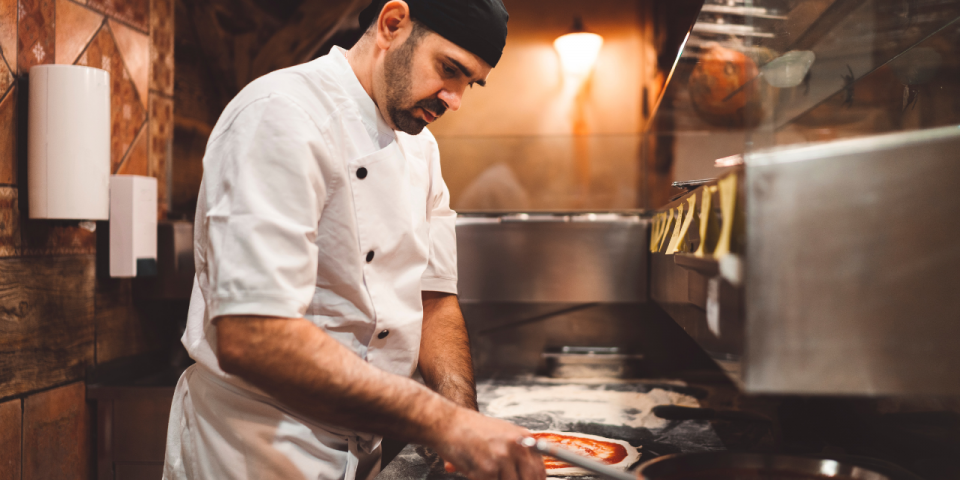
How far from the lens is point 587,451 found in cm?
132

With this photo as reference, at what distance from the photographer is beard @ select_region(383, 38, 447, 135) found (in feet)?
3.54

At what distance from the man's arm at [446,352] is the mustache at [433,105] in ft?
1.68

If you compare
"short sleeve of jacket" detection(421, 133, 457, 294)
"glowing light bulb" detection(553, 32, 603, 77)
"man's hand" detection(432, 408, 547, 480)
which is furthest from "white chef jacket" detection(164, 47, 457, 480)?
"glowing light bulb" detection(553, 32, 603, 77)

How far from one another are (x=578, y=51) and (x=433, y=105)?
1728 mm

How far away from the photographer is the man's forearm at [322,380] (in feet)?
2.83

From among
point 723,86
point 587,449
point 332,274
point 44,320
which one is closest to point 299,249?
point 332,274

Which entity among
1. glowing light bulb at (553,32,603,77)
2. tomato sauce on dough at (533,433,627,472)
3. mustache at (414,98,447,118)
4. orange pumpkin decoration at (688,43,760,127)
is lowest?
tomato sauce on dough at (533,433,627,472)

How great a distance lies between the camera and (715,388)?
81.0 inches

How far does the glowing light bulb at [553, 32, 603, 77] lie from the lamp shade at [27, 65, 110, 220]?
175cm

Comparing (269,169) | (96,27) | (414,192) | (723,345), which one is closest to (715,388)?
(414,192)

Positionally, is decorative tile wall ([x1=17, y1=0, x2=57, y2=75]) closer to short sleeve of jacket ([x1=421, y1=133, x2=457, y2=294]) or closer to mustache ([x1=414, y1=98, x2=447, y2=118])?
short sleeve of jacket ([x1=421, y1=133, x2=457, y2=294])

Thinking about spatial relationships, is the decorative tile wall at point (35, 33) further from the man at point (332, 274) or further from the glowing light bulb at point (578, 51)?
the glowing light bulb at point (578, 51)

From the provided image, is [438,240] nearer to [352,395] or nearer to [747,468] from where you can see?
[352,395]

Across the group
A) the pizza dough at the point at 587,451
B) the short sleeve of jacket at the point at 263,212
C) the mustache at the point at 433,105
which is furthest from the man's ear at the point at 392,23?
the pizza dough at the point at 587,451
